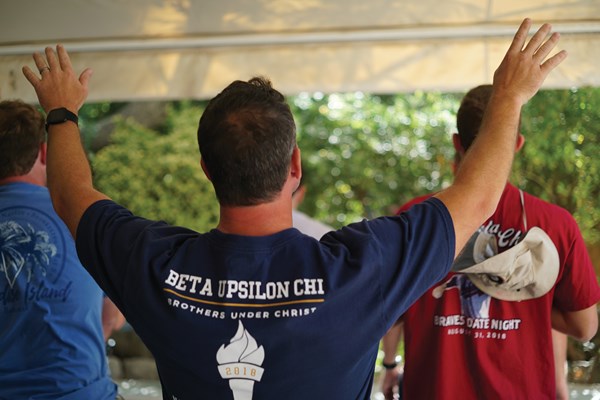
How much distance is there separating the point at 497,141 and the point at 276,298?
53 cm

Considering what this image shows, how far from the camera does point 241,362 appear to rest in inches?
52.1

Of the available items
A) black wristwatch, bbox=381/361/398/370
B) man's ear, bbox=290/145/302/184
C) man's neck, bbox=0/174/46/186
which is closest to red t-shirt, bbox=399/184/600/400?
black wristwatch, bbox=381/361/398/370

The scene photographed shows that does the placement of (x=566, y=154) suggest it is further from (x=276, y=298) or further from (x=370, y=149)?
(x=276, y=298)

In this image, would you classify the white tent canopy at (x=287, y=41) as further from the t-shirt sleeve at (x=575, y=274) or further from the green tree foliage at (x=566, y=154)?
the green tree foliage at (x=566, y=154)

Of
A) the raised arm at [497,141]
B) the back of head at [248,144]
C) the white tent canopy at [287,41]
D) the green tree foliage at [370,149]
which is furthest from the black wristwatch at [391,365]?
the green tree foliage at [370,149]

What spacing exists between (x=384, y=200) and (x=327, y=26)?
15.6 ft

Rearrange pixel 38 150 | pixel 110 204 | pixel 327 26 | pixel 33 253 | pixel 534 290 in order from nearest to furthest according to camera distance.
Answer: pixel 110 204 → pixel 534 290 → pixel 33 253 → pixel 38 150 → pixel 327 26

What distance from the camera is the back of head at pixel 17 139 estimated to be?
2.33m

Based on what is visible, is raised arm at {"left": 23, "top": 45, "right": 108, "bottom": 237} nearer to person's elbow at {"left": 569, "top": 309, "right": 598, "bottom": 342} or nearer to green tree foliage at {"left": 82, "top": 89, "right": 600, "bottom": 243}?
person's elbow at {"left": 569, "top": 309, "right": 598, "bottom": 342}

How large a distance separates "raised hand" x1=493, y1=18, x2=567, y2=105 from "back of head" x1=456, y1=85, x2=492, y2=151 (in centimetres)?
69

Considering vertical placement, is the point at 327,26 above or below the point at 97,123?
below

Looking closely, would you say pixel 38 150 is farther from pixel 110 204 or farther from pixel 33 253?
pixel 110 204

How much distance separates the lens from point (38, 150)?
2.40 m

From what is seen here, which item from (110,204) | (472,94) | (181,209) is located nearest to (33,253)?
(110,204)
